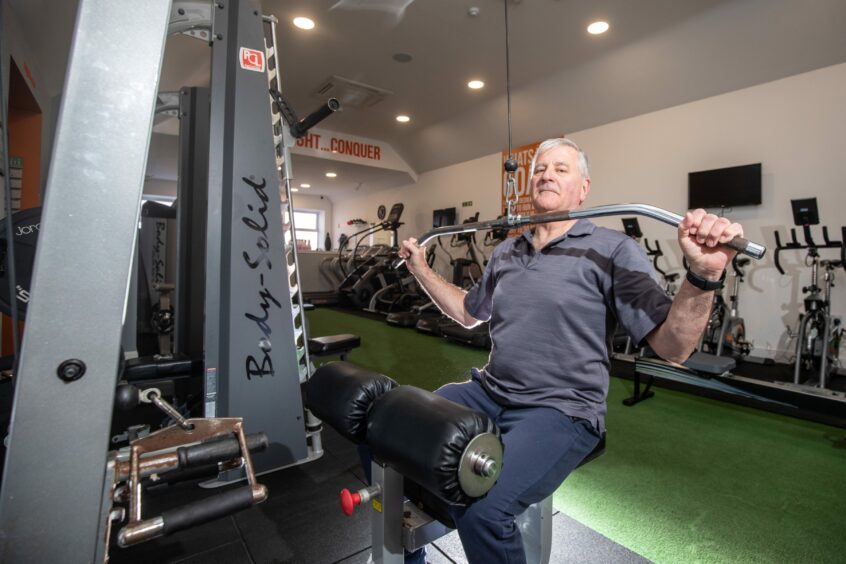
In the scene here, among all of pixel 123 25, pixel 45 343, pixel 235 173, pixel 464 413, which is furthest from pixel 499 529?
pixel 235 173

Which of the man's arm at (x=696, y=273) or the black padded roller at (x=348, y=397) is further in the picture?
the black padded roller at (x=348, y=397)

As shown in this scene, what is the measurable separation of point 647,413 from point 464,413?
2649 millimetres

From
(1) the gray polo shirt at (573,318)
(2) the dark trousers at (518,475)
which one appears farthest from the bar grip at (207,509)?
(1) the gray polo shirt at (573,318)

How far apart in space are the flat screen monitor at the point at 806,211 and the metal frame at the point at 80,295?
15.5 ft

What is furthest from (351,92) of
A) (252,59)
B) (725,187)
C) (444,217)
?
(725,187)

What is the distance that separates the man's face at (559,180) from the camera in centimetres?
146

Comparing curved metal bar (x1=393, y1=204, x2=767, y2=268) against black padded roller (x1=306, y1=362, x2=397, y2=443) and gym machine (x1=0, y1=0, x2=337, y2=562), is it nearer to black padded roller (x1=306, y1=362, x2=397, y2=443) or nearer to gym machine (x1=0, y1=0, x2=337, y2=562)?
black padded roller (x1=306, y1=362, x2=397, y2=443)

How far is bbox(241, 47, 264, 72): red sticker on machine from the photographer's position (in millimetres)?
1905

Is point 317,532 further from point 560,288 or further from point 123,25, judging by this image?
point 123,25

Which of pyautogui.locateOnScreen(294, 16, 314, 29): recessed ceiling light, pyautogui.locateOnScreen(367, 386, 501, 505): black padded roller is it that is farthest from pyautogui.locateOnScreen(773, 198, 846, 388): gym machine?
pyautogui.locateOnScreen(294, 16, 314, 29): recessed ceiling light

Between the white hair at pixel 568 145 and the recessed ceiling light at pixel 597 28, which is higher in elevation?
the recessed ceiling light at pixel 597 28

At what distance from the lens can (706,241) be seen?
0.91 metres

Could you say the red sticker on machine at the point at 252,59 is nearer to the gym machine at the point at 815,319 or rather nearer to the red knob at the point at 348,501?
the red knob at the point at 348,501

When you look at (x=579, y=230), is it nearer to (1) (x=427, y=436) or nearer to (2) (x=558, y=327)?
(2) (x=558, y=327)
